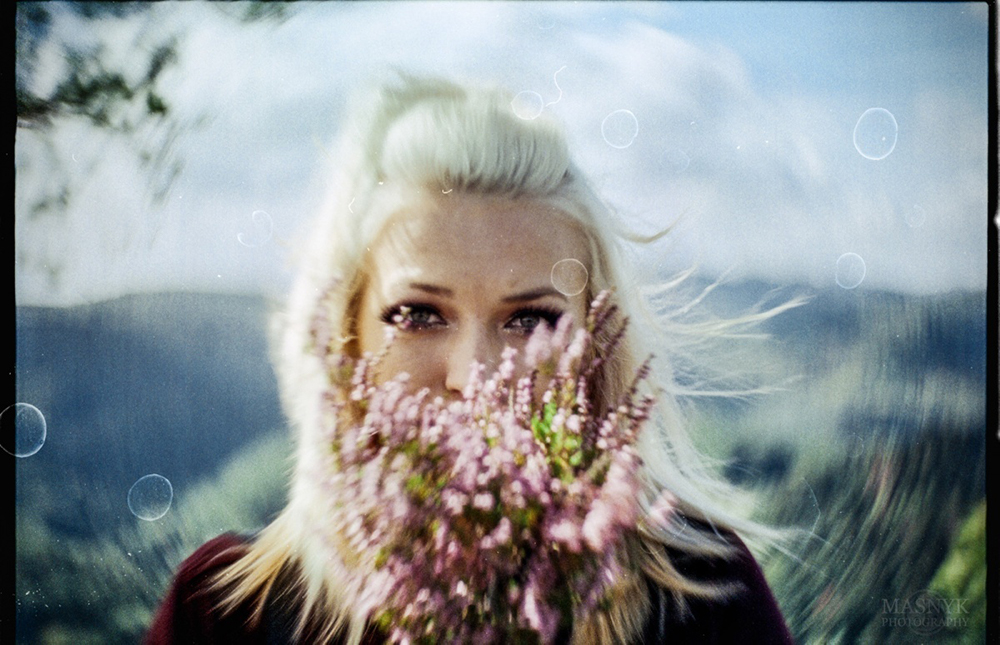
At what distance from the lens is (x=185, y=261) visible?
1.43 m

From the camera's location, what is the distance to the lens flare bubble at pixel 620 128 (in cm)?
140

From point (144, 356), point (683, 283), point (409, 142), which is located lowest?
point (144, 356)

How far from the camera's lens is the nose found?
1.32 metres

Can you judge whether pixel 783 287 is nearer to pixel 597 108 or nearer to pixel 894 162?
pixel 894 162

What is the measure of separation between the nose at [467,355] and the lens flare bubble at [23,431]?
2.74 feet

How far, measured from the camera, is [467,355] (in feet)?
4.33

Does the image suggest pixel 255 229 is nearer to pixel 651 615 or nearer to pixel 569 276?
pixel 569 276

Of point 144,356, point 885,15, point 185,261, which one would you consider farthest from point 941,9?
point 144,356

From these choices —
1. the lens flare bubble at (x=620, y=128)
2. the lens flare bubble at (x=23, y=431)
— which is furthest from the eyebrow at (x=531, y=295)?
the lens flare bubble at (x=23, y=431)

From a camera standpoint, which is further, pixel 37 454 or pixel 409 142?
pixel 37 454

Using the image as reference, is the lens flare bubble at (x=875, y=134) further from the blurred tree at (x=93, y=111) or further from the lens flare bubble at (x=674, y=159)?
the blurred tree at (x=93, y=111)

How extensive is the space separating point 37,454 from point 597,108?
130cm

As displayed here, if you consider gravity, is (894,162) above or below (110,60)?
above

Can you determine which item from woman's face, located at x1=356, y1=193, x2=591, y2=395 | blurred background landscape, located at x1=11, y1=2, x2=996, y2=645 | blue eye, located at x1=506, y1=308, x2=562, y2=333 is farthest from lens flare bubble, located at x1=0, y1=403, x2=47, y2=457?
blue eye, located at x1=506, y1=308, x2=562, y2=333
